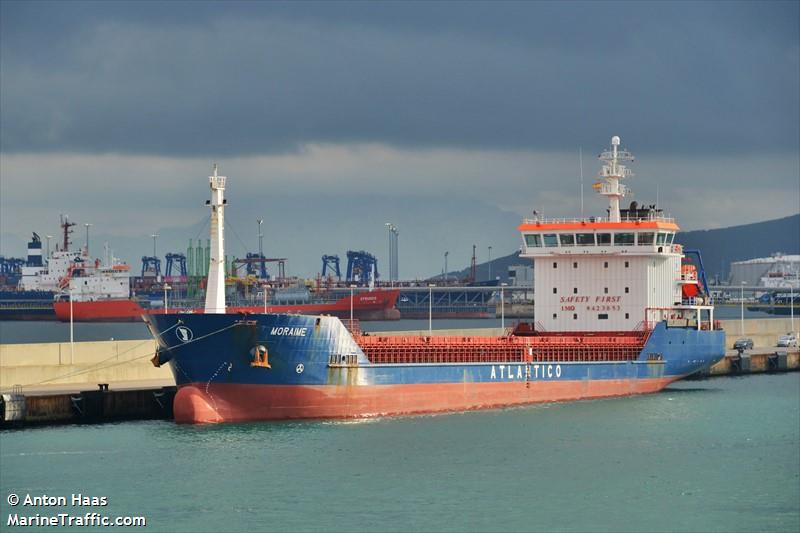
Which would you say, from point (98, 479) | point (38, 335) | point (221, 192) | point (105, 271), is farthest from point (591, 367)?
point (105, 271)

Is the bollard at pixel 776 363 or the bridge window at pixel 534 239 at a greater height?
the bridge window at pixel 534 239

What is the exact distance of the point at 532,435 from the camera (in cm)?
3912

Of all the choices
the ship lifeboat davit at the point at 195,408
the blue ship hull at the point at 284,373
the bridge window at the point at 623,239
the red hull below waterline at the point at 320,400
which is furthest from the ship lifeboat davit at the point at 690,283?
the ship lifeboat davit at the point at 195,408

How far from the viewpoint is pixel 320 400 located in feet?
134

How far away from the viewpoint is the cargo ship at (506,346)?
40219 mm

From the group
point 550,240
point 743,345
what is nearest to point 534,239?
point 550,240

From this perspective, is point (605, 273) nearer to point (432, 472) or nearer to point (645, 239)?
point (645, 239)

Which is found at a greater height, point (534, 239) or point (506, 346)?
point (534, 239)

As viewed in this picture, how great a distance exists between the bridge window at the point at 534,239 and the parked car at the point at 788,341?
27.2 meters

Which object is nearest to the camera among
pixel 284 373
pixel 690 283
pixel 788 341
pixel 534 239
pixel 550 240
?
pixel 284 373

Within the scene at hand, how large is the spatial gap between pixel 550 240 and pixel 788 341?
92.0ft

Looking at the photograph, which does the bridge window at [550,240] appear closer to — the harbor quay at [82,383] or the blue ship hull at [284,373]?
the harbor quay at [82,383]

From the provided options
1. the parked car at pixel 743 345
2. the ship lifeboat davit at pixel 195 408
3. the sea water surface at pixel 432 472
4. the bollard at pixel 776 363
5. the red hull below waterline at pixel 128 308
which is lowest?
the sea water surface at pixel 432 472

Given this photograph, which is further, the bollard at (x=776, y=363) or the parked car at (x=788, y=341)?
the parked car at (x=788, y=341)
